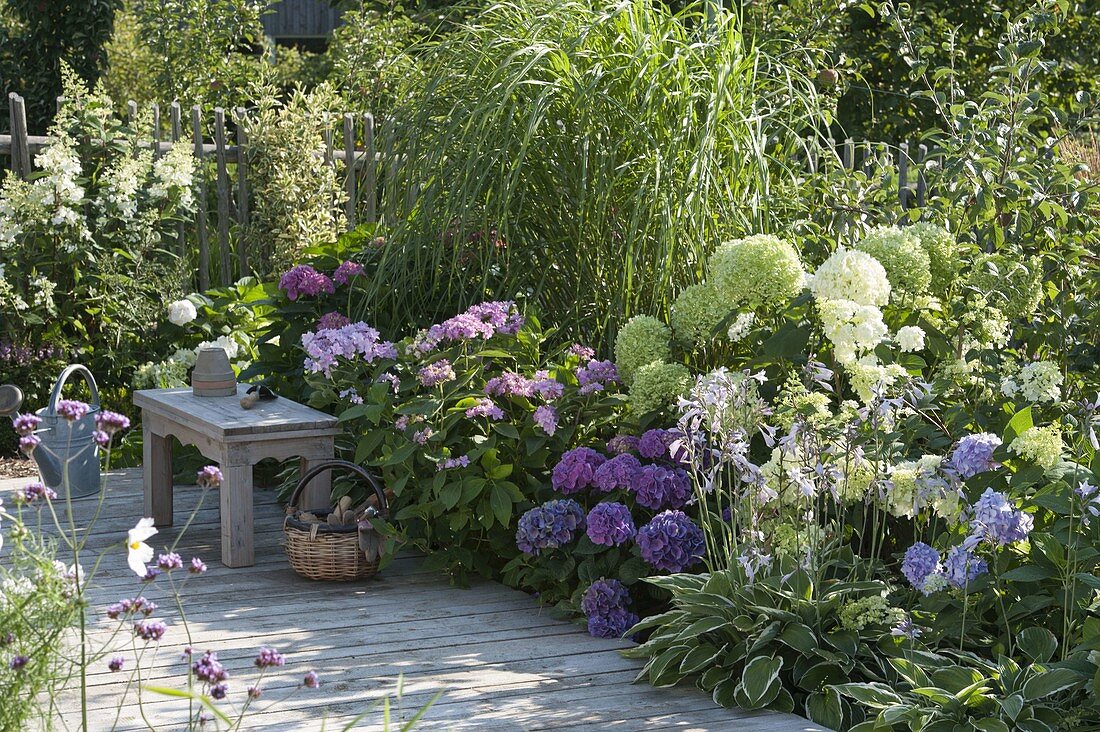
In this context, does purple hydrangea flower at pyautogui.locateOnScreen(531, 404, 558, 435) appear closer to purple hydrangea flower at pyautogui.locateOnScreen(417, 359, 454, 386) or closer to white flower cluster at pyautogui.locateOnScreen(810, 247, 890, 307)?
purple hydrangea flower at pyautogui.locateOnScreen(417, 359, 454, 386)

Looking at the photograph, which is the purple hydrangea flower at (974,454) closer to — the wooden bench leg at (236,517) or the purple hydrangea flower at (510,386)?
the purple hydrangea flower at (510,386)

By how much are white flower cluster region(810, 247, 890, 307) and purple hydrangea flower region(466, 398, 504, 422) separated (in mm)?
1108

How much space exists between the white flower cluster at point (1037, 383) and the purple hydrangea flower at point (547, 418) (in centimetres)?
127

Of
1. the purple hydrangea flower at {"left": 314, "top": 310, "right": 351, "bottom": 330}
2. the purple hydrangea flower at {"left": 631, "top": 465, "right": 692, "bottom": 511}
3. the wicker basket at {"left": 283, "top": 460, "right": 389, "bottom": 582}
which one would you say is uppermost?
the purple hydrangea flower at {"left": 314, "top": 310, "right": 351, "bottom": 330}

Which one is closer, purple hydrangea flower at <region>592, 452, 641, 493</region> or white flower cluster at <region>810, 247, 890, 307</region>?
white flower cluster at <region>810, 247, 890, 307</region>

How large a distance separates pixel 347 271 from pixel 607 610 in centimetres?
185

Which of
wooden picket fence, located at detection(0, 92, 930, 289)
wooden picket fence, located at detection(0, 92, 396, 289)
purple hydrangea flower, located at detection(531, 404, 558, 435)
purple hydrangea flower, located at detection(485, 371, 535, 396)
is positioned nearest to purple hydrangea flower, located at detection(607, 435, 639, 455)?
purple hydrangea flower, located at detection(531, 404, 558, 435)

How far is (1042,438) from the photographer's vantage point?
2.98m

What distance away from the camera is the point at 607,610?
11.9ft

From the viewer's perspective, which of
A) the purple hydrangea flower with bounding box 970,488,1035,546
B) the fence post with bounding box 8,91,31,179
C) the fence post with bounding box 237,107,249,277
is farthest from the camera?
the fence post with bounding box 237,107,249,277

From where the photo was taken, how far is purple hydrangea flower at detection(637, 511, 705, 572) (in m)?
3.60

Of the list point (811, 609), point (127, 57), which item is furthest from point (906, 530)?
point (127, 57)

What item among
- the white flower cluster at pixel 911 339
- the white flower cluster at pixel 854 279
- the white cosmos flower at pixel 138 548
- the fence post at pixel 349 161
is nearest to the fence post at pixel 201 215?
the fence post at pixel 349 161

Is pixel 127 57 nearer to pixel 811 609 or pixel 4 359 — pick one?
pixel 4 359
